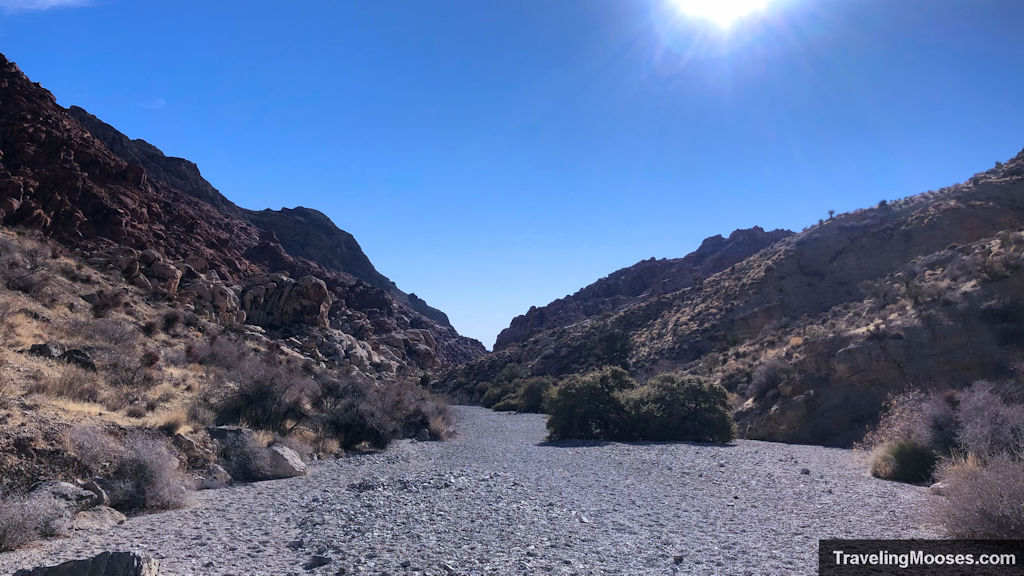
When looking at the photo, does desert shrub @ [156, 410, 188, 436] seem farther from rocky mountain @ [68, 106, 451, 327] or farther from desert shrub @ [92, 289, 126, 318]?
rocky mountain @ [68, 106, 451, 327]

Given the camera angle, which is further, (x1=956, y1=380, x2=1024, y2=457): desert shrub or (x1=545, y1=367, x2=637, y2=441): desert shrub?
(x1=545, y1=367, x2=637, y2=441): desert shrub

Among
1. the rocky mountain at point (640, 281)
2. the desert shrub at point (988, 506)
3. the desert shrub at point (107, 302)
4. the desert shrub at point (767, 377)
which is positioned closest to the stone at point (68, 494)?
the desert shrub at point (988, 506)

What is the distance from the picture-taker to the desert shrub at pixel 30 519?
21.4 feet

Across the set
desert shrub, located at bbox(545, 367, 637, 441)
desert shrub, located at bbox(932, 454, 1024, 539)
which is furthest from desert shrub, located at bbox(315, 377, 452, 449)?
desert shrub, located at bbox(932, 454, 1024, 539)

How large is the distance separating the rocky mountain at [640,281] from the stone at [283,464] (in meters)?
78.3

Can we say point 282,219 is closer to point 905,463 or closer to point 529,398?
point 529,398

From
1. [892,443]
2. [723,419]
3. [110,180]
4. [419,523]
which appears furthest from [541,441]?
[110,180]

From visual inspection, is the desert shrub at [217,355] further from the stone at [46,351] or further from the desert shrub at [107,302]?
the stone at [46,351]

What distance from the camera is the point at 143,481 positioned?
9.17 m

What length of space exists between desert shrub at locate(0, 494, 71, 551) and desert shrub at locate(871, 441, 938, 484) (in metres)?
16.3

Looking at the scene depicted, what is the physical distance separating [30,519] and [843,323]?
32183 millimetres

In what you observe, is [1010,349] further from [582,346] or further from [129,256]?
[129,256]

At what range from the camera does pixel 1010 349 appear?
1898 cm

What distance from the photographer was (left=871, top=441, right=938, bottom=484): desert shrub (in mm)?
12453
